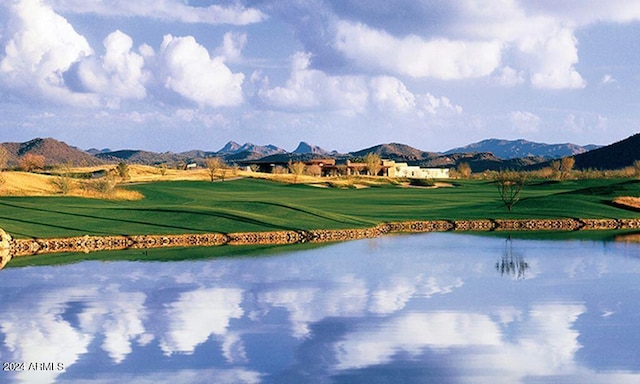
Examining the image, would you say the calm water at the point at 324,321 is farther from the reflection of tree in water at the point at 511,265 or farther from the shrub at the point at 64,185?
the shrub at the point at 64,185

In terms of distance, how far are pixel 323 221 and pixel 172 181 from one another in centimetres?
5282

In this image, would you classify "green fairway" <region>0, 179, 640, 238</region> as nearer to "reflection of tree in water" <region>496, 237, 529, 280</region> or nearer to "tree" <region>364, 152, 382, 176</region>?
"reflection of tree in water" <region>496, 237, 529, 280</region>

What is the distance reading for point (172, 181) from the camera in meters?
100

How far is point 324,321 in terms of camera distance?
22.1 meters

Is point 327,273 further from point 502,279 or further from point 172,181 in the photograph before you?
point 172,181

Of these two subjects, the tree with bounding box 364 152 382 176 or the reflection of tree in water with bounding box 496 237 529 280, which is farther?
the tree with bounding box 364 152 382 176

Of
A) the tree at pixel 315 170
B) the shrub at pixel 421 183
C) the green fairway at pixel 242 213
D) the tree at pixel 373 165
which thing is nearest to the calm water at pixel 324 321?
the green fairway at pixel 242 213

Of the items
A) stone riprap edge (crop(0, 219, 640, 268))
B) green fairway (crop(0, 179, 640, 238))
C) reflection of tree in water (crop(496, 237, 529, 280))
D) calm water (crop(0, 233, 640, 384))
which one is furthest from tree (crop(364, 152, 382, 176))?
calm water (crop(0, 233, 640, 384))

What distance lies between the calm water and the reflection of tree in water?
0.09 metres

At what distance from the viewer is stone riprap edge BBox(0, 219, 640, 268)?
39.5 metres

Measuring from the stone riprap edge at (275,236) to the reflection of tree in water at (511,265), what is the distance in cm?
1131

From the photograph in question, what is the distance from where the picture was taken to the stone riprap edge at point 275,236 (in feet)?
129

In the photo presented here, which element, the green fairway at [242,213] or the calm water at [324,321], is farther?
the green fairway at [242,213]

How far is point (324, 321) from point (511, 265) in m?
15.2
